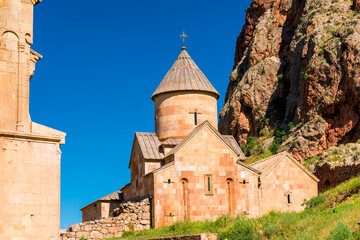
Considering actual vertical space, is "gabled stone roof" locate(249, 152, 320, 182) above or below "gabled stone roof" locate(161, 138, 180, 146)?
below

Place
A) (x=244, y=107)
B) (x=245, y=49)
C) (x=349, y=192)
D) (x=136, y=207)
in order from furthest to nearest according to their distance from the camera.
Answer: (x=245, y=49) → (x=244, y=107) → (x=136, y=207) → (x=349, y=192)

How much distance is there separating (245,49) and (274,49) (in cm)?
658

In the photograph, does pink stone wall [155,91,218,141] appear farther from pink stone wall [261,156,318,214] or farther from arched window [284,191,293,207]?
arched window [284,191,293,207]

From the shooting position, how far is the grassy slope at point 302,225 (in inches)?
526

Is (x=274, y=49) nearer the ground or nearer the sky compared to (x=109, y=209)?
nearer the sky

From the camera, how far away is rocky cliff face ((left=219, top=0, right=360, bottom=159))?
127ft

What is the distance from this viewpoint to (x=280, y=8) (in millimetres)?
56625

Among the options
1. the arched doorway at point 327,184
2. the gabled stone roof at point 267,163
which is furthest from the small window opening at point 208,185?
the arched doorway at point 327,184

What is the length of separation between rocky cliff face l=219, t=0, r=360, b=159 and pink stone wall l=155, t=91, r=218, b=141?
13396 mm

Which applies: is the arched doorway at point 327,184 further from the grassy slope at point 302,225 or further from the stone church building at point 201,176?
the grassy slope at point 302,225

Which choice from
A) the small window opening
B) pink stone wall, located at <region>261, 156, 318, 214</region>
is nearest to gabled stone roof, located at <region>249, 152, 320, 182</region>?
pink stone wall, located at <region>261, 156, 318, 214</region>

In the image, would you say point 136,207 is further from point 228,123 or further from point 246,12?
point 246,12

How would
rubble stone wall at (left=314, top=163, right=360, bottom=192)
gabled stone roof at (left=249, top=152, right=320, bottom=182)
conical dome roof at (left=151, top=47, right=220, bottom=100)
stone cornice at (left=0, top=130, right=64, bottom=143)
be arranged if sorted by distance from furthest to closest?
conical dome roof at (left=151, top=47, right=220, bottom=100) < rubble stone wall at (left=314, top=163, right=360, bottom=192) < gabled stone roof at (left=249, top=152, right=320, bottom=182) < stone cornice at (left=0, top=130, right=64, bottom=143)

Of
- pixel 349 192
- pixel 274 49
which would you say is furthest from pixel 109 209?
pixel 274 49
